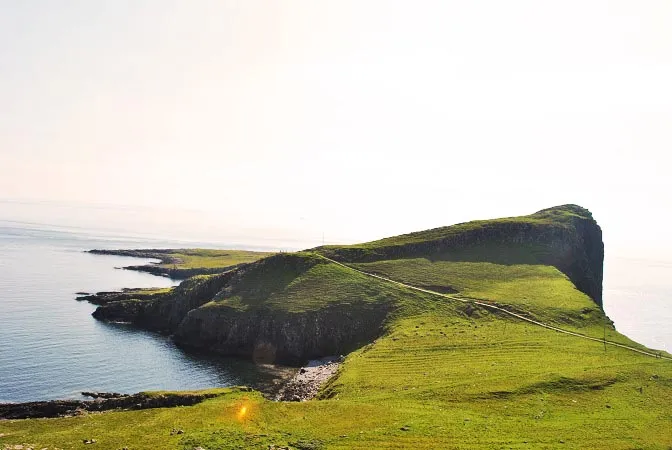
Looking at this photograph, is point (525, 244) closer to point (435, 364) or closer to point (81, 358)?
point (435, 364)

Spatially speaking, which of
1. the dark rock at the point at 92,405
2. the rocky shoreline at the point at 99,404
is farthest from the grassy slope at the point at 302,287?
the dark rock at the point at 92,405

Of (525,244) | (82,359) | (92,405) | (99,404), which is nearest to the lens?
(99,404)

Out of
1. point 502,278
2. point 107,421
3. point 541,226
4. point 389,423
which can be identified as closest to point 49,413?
point 107,421

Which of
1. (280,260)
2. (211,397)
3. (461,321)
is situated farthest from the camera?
(280,260)

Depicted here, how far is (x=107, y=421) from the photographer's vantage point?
46188 millimetres

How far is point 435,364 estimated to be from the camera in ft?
221

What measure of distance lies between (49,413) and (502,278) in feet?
325

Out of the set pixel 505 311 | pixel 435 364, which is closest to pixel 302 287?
pixel 505 311

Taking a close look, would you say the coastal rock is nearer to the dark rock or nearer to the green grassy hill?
the green grassy hill

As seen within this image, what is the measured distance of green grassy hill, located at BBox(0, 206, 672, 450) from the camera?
40.7 meters

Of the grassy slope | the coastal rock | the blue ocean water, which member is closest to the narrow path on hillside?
the grassy slope

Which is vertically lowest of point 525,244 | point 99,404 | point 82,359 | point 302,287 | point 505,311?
point 82,359

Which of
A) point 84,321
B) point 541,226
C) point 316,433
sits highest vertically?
point 541,226

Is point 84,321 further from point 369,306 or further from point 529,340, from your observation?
point 529,340
